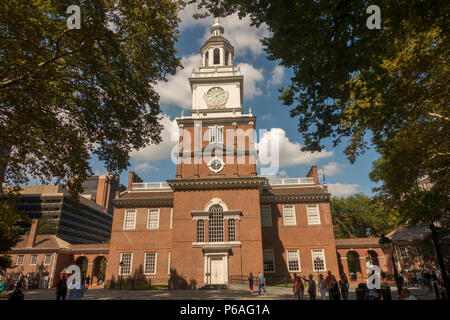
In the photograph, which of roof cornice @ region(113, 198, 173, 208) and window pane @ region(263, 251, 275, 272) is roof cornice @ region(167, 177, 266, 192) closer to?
roof cornice @ region(113, 198, 173, 208)

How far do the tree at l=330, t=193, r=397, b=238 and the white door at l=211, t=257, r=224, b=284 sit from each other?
107 feet

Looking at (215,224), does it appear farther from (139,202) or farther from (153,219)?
(139,202)

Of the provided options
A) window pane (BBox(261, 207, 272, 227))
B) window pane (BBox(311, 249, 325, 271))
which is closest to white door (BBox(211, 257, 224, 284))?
window pane (BBox(261, 207, 272, 227))

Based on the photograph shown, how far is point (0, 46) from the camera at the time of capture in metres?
8.93

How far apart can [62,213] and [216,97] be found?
267 ft

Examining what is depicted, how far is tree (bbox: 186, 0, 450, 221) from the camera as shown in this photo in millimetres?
6816

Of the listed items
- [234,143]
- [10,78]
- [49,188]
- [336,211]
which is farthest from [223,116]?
[49,188]

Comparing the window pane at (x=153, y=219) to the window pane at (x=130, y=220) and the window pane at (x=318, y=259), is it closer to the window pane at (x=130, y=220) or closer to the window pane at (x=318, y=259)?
the window pane at (x=130, y=220)

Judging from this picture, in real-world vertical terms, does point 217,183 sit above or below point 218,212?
above

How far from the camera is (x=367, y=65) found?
7309mm

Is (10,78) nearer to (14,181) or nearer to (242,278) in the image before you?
(14,181)

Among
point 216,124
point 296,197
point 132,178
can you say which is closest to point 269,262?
point 296,197

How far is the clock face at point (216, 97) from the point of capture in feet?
104

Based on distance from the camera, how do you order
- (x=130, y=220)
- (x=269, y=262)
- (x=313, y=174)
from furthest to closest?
1. (x=313, y=174)
2. (x=130, y=220)
3. (x=269, y=262)
